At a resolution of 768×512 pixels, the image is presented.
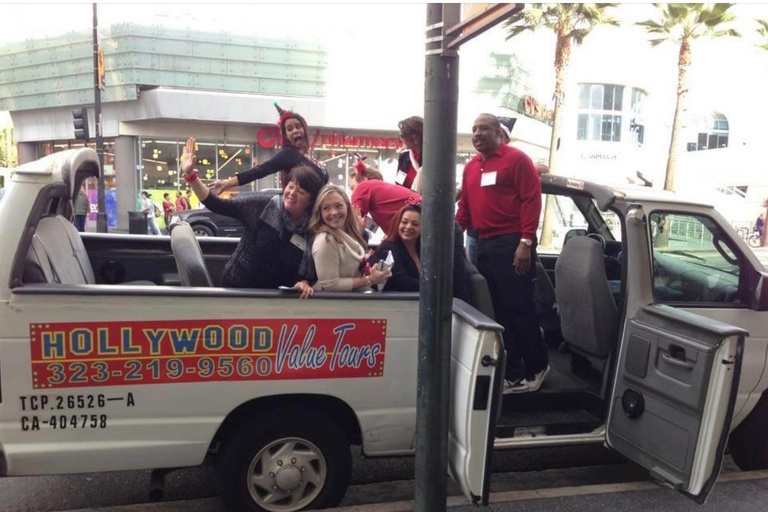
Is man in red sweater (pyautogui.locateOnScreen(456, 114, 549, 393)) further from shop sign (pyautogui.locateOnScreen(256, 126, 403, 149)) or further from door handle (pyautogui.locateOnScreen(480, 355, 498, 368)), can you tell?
shop sign (pyautogui.locateOnScreen(256, 126, 403, 149))

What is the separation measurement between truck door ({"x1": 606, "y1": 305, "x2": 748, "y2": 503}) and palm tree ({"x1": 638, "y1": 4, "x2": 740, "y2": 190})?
76.9 feet

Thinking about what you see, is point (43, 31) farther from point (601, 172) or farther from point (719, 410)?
point (601, 172)

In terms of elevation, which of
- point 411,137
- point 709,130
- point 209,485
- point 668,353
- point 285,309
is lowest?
point 209,485

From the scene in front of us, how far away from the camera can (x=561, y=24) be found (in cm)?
2130

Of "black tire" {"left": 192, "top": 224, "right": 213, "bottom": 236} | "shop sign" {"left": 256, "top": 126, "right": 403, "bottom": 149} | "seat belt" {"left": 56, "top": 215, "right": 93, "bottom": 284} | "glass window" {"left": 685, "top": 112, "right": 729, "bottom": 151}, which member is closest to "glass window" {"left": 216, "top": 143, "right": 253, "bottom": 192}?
"shop sign" {"left": 256, "top": 126, "right": 403, "bottom": 149}

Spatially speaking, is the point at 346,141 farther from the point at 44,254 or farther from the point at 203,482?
the point at 44,254

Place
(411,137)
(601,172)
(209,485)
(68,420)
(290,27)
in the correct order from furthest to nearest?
(601,172)
(290,27)
(411,137)
(209,485)
(68,420)

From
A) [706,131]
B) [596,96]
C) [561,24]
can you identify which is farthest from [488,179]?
[706,131]

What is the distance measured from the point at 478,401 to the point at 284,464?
107cm

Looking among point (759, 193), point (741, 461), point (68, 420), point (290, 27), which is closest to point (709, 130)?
point (759, 193)

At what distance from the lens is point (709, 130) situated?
4622 cm

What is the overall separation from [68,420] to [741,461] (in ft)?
13.5

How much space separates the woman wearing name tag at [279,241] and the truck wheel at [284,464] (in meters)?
0.74

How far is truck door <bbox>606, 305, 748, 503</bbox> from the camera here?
307 cm
